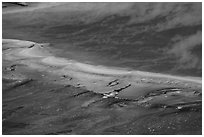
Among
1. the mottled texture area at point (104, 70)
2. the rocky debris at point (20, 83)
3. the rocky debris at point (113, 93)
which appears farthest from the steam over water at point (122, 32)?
the rocky debris at point (20, 83)

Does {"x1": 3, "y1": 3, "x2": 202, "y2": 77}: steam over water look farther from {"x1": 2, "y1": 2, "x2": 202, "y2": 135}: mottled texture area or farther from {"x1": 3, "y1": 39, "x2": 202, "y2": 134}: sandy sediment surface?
{"x1": 3, "y1": 39, "x2": 202, "y2": 134}: sandy sediment surface

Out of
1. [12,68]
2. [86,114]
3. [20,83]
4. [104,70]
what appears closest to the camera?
[86,114]

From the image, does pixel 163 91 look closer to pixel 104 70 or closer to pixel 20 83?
pixel 104 70

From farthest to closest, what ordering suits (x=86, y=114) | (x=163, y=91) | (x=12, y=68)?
(x=12, y=68) < (x=163, y=91) < (x=86, y=114)

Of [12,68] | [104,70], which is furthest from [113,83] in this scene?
[12,68]

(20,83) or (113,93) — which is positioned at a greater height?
(113,93)

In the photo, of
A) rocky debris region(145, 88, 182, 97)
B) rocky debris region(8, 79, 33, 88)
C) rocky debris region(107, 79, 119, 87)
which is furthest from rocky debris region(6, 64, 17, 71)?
rocky debris region(145, 88, 182, 97)
